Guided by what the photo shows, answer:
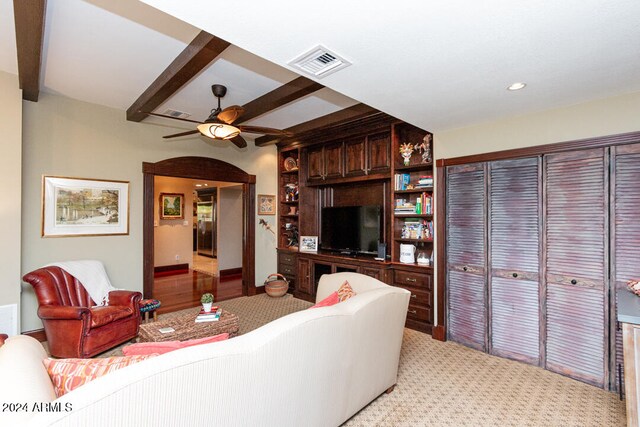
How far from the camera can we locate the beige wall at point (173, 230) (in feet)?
25.1

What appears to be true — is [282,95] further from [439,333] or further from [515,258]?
[439,333]

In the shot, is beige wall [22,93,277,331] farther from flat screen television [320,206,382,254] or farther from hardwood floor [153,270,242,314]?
flat screen television [320,206,382,254]

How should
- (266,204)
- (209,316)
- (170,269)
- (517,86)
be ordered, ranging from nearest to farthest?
1. (517,86)
2. (209,316)
3. (266,204)
4. (170,269)

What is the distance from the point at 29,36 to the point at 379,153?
367cm

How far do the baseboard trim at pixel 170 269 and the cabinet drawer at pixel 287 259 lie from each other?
3.44 metres

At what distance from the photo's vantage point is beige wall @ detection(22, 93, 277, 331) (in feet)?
11.6

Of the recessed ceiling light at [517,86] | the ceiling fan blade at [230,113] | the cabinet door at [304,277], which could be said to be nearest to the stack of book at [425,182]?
the recessed ceiling light at [517,86]

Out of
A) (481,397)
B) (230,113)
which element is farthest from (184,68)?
(481,397)

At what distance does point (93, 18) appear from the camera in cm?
221

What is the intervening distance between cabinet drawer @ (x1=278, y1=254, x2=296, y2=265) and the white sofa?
3.35m

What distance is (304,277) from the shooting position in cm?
517

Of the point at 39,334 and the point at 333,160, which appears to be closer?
the point at 39,334

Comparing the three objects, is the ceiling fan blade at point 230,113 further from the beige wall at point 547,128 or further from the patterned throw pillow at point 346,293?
the beige wall at point 547,128

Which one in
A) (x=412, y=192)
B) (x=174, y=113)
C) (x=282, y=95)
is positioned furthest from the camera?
(x=174, y=113)
